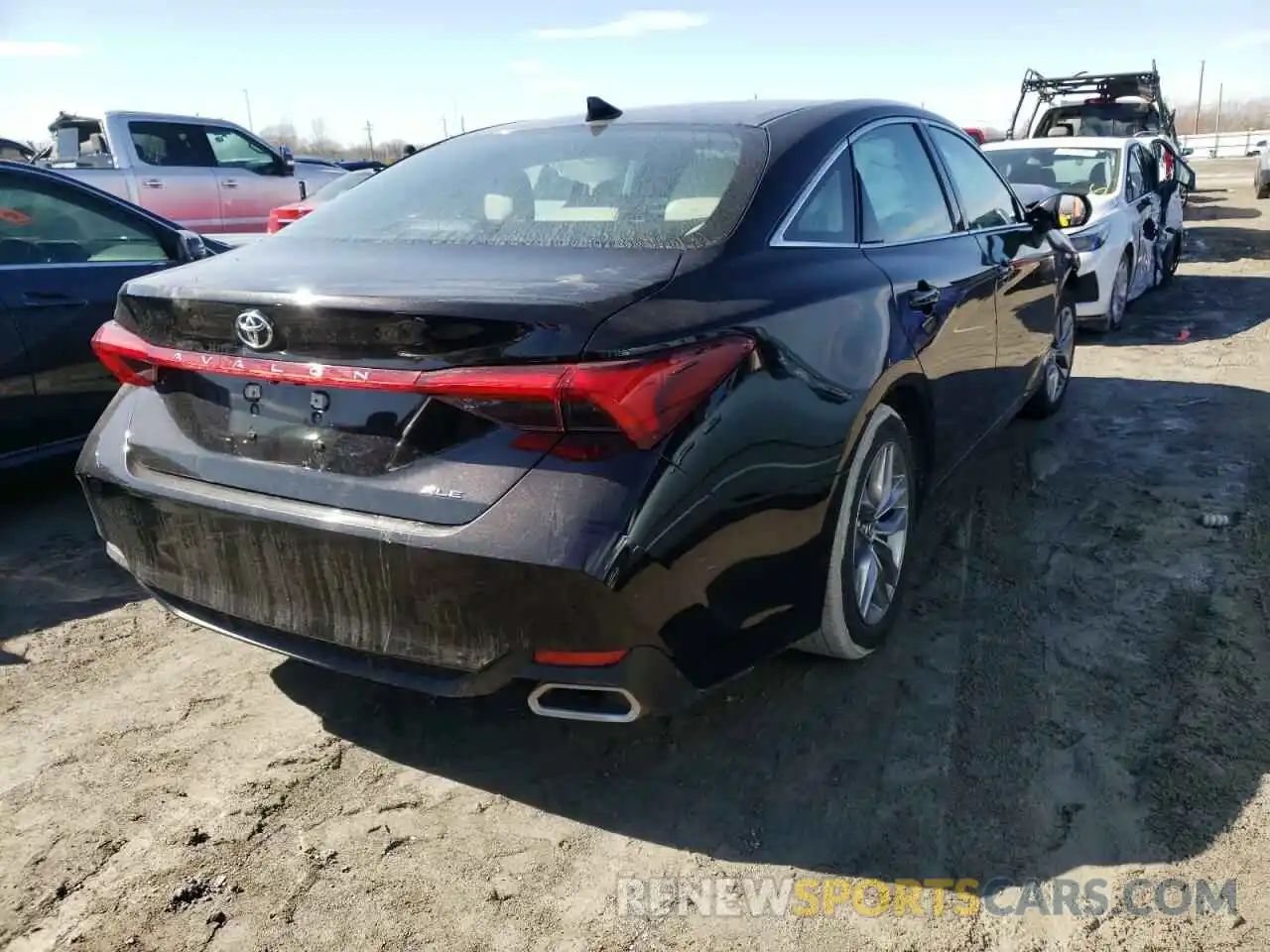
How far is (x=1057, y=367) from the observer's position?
221 inches

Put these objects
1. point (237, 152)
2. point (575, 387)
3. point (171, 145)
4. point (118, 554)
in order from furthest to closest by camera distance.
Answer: point (237, 152)
point (171, 145)
point (118, 554)
point (575, 387)

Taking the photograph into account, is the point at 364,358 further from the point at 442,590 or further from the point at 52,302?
the point at 52,302

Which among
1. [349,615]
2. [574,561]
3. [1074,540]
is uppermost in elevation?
[574,561]

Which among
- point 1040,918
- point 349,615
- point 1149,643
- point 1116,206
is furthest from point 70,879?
point 1116,206

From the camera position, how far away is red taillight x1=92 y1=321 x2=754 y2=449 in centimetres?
200

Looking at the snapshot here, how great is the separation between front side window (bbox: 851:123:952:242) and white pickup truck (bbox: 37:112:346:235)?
10.3m

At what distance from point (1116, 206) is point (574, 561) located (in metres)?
7.50

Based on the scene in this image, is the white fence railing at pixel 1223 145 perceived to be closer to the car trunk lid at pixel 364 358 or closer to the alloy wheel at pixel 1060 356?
the alloy wheel at pixel 1060 356

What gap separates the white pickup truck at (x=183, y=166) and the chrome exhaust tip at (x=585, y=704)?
438 inches

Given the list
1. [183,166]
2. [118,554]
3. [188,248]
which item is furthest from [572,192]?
[183,166]

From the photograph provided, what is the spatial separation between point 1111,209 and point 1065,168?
118 cm

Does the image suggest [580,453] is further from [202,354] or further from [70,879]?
[70,879]

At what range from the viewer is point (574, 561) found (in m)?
1.99

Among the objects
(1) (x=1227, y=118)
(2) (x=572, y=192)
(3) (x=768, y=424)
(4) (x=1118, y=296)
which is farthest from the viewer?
(1) (x=1227, y=118)
